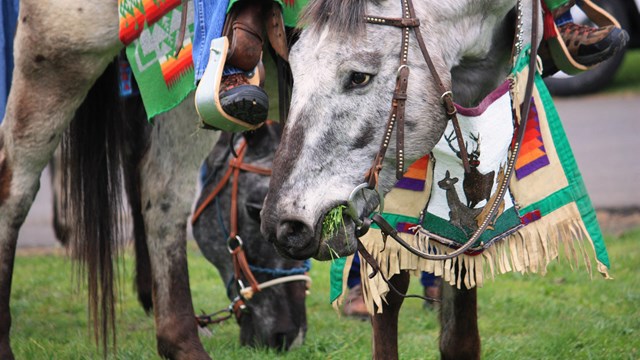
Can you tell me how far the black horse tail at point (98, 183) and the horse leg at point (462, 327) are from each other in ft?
5.16

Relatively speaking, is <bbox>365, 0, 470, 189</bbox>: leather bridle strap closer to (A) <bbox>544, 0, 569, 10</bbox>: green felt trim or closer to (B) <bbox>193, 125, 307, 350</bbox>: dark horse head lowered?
(A) <bbox>544, 0, 569, 10</bbox>: green felt trim

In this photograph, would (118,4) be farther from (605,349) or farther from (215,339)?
(605,349)

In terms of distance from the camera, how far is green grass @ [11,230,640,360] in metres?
4.30

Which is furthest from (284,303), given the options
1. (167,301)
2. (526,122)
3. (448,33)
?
(448,33)

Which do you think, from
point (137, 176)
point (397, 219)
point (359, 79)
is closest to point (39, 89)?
point (137, 176)

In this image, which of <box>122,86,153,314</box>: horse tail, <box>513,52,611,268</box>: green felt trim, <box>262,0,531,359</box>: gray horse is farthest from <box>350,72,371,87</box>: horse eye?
<box>122,86,153,314</box>: horse tail

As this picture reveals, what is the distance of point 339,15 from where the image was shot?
2602mm

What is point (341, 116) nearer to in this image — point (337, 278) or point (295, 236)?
point (295, 236)

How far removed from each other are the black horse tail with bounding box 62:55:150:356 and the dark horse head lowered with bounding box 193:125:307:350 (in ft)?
1.37

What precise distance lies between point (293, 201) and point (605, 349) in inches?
90.0

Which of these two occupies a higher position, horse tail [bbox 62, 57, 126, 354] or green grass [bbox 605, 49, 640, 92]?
green grass [bbox 605, 49, 640, 92]

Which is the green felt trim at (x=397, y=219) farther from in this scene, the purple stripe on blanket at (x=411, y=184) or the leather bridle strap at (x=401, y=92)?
the leather bridle strap at (x=401, y=92)

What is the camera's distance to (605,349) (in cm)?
423

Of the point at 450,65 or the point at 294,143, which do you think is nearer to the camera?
the point at 294,143
